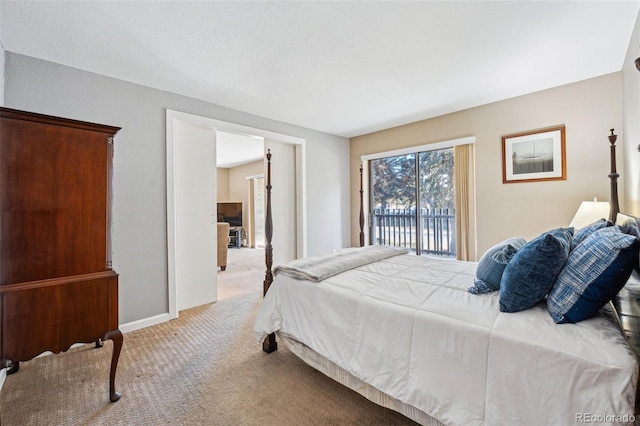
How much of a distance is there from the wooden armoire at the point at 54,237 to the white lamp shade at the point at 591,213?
151 inches

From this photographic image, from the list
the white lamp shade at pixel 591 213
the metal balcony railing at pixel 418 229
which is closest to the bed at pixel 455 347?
the white lamp shade at pixel 591 213

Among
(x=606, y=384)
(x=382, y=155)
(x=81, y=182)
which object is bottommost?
(x=606, y=384)

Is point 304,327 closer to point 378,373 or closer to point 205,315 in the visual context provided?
point 378,373

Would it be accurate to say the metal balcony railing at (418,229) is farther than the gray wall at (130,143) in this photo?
Yes

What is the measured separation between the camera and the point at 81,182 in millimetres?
1691

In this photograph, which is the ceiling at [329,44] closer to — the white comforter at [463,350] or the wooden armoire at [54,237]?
the wooden armoire at [54,237]

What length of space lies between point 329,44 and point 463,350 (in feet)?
7.35

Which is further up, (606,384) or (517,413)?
(606,384)

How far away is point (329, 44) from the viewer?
7.31ft

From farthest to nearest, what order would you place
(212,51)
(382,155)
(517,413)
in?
(382,155) < (212,51) < (517,413)

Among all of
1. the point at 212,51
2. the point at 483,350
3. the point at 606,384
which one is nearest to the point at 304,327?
the point at 483,350

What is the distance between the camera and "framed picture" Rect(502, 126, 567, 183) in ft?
10.2

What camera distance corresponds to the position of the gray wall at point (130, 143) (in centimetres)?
237

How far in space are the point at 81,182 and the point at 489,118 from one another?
4.19m
